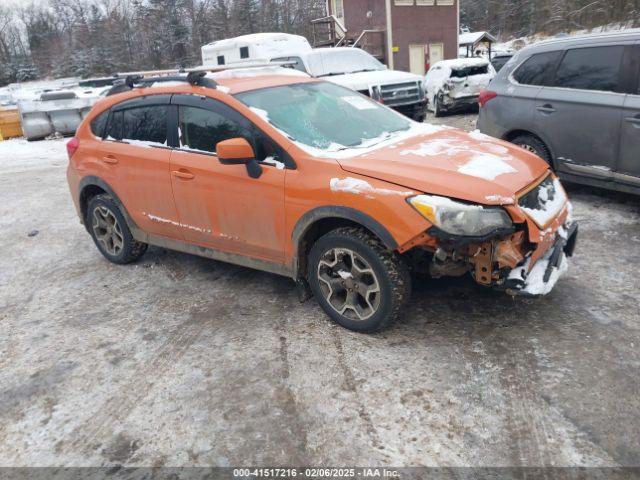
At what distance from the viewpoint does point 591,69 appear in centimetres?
553

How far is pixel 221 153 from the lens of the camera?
3.65m

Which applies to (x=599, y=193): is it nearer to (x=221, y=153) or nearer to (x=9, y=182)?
(x=221, y=153)

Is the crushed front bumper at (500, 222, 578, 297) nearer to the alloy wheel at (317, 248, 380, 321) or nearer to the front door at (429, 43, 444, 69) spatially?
the alloy wheel at (317, 248, 380, 321)

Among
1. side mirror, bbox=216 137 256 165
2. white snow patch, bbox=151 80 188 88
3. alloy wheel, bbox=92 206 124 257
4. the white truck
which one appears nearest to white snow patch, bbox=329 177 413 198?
side mirror, bbox=216 137 256 165

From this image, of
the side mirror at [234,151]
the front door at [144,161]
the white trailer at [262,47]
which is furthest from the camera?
the white trailer at [262,47]

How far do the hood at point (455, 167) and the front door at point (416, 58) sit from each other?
27132mm

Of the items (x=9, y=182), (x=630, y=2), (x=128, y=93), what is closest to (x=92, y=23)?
(x=630, y=2)

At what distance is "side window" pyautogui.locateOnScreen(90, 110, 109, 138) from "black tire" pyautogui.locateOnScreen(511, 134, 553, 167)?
14.6 ft

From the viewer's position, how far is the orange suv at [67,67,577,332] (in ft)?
10.5

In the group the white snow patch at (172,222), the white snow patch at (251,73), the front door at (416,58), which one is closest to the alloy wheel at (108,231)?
the white snow patch at (172,222)

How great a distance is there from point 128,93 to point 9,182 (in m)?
6.84

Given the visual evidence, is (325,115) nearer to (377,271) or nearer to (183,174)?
(183,174)

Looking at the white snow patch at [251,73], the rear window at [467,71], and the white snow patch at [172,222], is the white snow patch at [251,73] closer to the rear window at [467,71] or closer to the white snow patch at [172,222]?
the white snow patch at [172,222]

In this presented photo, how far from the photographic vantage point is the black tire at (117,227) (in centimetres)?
506
